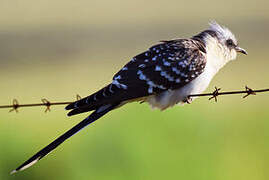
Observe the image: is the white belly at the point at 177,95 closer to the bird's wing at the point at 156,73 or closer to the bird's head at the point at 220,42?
the bird's wing at the point at 156,73

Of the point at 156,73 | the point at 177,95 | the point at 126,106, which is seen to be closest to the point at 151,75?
the point at 156,73

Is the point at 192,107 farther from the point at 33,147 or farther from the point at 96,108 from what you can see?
the point at 96,108

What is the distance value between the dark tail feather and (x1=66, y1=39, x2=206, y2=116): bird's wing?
85mm

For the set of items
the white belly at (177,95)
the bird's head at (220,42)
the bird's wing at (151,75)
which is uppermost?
the bird's head at (220,42)

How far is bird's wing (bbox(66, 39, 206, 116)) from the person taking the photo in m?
6.71

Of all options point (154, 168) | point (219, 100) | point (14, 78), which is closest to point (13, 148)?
point (154, 168)

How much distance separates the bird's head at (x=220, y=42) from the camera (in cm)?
779

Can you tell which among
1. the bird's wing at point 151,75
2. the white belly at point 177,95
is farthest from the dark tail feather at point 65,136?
the white belly at point 177,95

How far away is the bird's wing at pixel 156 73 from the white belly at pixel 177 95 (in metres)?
0.08

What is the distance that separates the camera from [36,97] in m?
14.9

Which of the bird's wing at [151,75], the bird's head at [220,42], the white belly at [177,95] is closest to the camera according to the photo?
the bird's wing at [151,75]

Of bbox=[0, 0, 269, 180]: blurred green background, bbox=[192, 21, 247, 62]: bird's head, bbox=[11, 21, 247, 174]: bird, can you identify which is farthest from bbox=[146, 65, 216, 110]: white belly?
bbox=[0, 0, 269, 180]: blurred green background

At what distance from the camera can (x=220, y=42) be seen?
26.1 ft

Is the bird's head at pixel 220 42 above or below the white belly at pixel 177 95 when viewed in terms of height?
above
